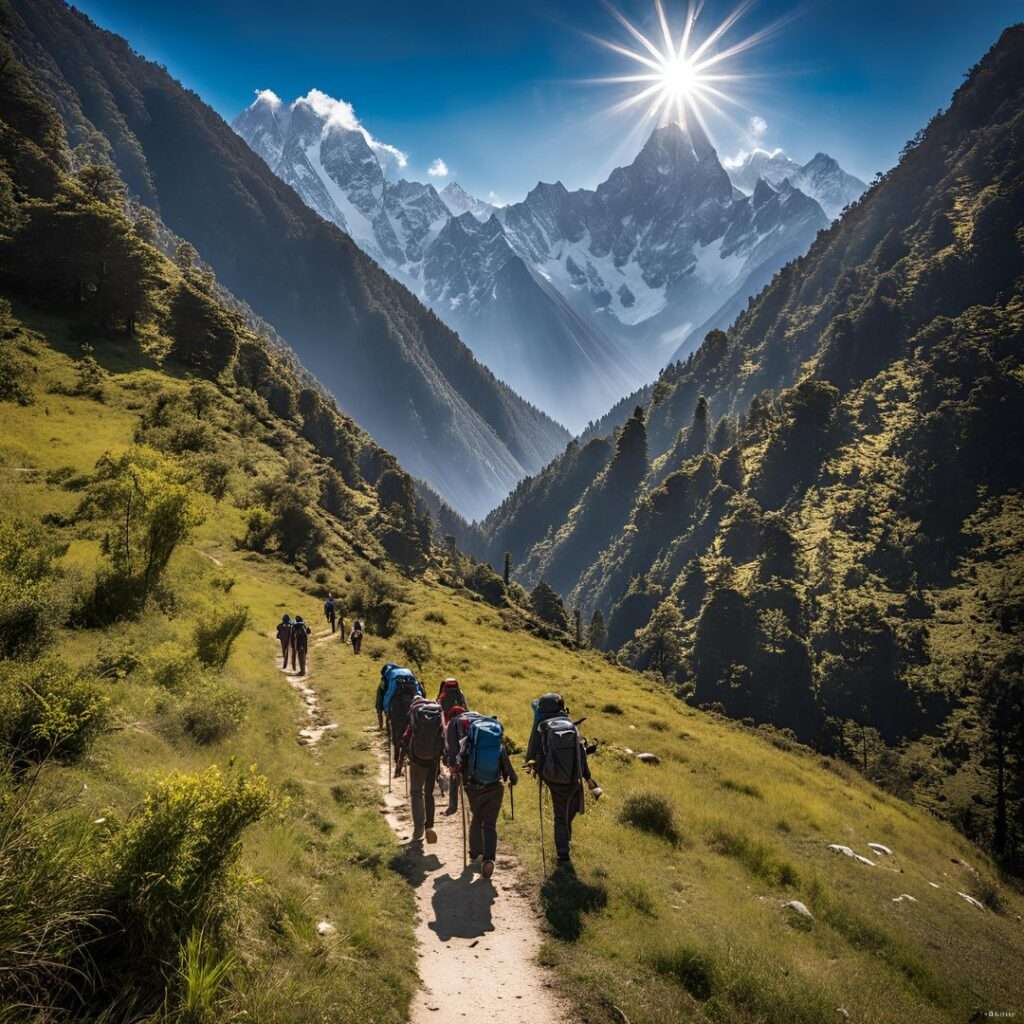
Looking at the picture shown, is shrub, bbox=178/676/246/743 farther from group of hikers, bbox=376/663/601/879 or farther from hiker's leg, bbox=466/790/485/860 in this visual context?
hiker's leg, bbox=466/790/485/860

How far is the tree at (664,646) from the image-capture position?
110m

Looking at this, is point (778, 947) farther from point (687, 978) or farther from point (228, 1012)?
point (228, 1012)

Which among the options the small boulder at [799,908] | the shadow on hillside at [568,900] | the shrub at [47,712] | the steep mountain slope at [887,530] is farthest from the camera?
the steep mountain slope at [887,530]

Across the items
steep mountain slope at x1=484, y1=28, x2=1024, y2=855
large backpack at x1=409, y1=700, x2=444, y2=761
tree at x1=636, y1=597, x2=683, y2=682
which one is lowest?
tree at x1=636, y1=597, x2=683, y2=682

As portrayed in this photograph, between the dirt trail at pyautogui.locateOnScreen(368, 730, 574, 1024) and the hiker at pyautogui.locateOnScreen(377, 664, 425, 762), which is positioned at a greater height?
the hiker at pyautogui.locateOnScreen(377, 664, 425, 762)

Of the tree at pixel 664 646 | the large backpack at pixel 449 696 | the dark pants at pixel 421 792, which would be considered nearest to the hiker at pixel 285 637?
the large backpack at pixel 449 696

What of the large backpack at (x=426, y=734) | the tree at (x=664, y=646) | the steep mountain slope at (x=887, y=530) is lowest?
the tree at (x=664, y=646)

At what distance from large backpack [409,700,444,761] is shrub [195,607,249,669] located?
10163 millimetres

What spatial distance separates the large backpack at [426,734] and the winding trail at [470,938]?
188cm

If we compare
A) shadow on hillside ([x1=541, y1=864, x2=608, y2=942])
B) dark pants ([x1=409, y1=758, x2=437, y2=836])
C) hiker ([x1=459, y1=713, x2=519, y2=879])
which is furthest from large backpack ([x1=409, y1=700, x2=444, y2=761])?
shadow on hillside ([x1=541, y1=864, x2=608, y2=942])

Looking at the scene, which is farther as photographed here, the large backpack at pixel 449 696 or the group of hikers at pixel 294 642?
the group of hikers at pixel 294 642

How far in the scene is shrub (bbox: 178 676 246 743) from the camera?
13391 mm

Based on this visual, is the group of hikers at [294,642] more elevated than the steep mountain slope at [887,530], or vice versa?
the steep mountain slope at [887,530]

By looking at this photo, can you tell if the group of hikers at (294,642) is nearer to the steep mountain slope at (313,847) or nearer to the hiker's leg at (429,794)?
the steep mountain slope at (313,847)
